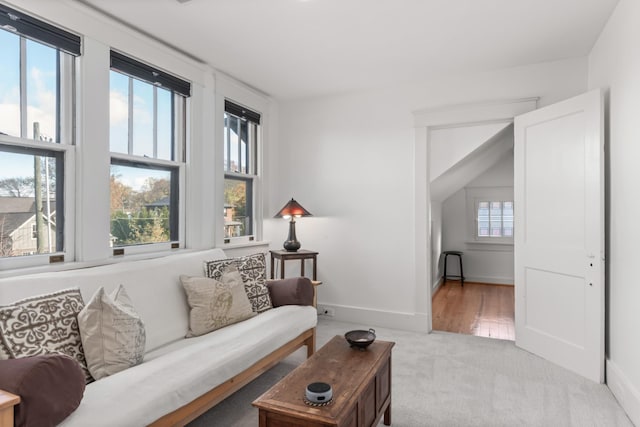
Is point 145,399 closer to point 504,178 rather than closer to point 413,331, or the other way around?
point 413,331

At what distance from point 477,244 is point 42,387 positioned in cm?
646

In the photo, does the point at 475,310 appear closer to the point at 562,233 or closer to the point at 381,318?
the point at 381,318

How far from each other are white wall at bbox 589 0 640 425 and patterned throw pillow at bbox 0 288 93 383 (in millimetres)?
2947

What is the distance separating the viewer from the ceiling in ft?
8.07

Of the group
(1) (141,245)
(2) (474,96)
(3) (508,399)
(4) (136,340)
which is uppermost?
(2) (474,96)

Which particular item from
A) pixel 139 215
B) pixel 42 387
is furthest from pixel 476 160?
pixel 42 387

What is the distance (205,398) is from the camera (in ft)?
6.21

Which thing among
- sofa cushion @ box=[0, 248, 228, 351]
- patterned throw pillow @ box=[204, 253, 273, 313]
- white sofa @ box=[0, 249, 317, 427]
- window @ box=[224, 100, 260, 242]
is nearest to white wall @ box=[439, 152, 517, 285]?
window @ box=[224, 100, 260, 242]

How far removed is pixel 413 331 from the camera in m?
Result: 3.82

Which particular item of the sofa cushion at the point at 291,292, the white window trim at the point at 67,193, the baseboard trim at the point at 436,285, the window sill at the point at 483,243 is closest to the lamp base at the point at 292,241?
the sofa cushion at the point at 291,292

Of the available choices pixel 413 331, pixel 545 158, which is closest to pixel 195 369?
pixel 413 331

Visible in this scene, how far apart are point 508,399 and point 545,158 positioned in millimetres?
1876

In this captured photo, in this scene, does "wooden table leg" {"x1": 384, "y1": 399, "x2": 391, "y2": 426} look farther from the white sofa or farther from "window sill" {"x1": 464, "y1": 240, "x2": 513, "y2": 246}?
"window sill" {"x1": 464, "y1": 240, "x2": 513, "y2": 246}

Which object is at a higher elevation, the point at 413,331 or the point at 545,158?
the point at 545,158
